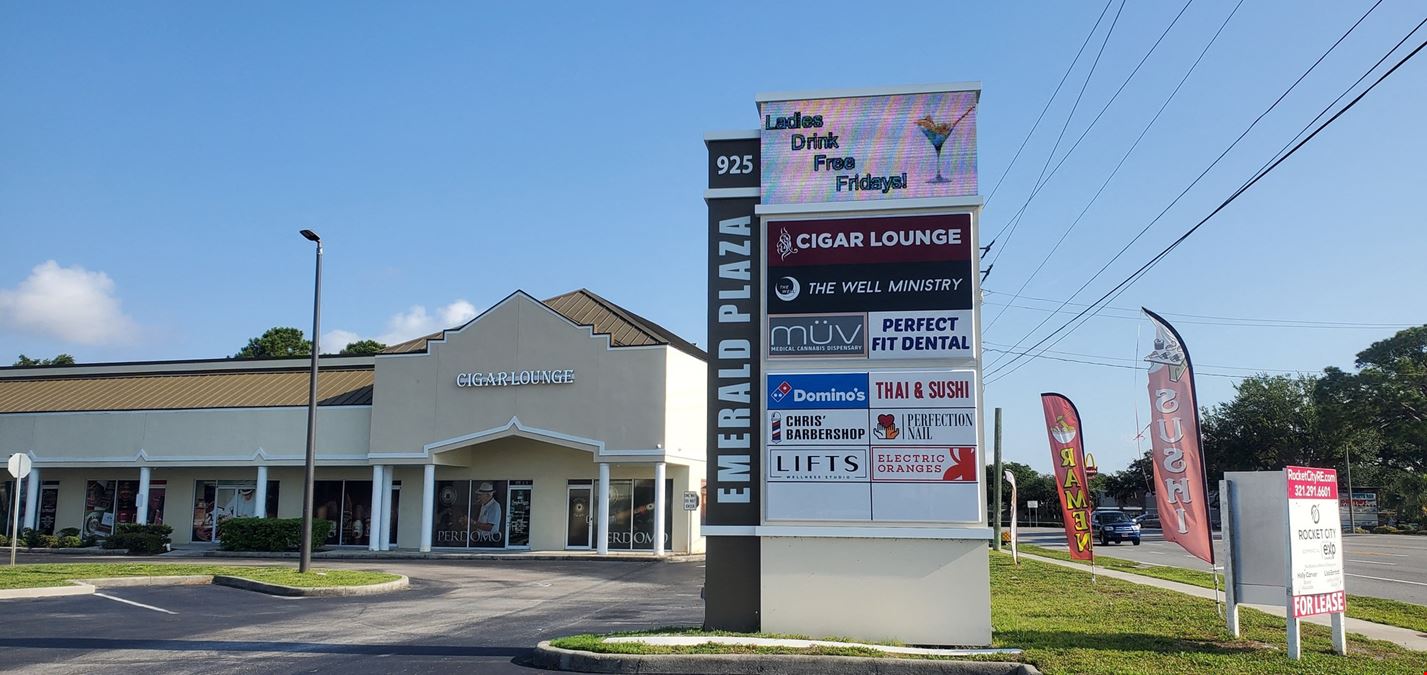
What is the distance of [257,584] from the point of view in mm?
18078

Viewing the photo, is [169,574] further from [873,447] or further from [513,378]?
[873,447]

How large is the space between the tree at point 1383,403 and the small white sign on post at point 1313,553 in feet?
218

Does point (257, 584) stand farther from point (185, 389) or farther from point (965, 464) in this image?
point (185, 389)

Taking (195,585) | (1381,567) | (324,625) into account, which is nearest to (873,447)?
(324,625)

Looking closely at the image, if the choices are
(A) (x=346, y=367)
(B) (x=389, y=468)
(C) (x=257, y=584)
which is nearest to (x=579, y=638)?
(C) (x=257, y=584)

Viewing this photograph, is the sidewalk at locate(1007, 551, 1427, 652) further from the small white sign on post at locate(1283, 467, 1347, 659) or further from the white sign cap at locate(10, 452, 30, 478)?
the white sign cap at locate(10, 452, 30, 478)

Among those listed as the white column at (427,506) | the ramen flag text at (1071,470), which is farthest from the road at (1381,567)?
the white column at (427,506)

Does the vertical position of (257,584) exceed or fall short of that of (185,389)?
it falls short

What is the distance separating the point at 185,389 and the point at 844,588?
116 ft

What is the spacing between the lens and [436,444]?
31.8 metres

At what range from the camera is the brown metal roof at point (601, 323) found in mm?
31453

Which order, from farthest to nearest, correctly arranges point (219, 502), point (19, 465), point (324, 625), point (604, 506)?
point (219, 502) < point (604, 506) < point (19, 465) < point (324, 625)

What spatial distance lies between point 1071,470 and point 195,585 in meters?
17.7

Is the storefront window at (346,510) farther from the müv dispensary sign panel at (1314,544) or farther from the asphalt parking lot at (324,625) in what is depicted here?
the müv dispensary sign panel at (1314,544)
